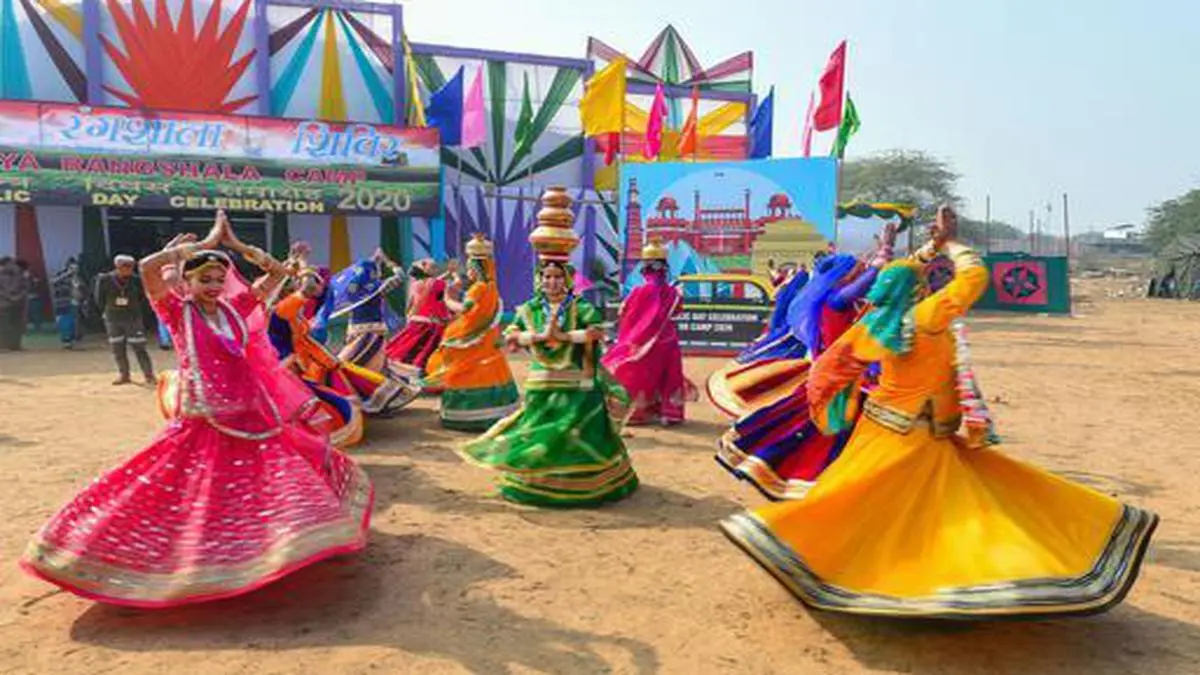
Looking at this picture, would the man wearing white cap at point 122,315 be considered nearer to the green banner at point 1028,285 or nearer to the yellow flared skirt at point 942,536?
the yellow flared skirt at point 942,536

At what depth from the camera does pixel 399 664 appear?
11.8 ft

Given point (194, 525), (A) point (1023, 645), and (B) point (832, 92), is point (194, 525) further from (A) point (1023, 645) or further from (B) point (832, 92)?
(B) point (832, 92)

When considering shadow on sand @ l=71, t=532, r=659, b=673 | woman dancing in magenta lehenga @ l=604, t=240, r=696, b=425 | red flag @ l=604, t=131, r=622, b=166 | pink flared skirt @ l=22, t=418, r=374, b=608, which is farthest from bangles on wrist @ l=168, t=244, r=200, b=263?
red flag @ l=604, t=131, r=622, b=166

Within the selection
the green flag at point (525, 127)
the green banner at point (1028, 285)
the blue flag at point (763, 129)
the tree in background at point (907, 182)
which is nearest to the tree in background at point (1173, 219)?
the tree in background at point (907, 182)

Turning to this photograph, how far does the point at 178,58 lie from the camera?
17.7 m

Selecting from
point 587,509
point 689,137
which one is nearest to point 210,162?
point 689,137

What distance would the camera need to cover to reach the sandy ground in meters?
3.64

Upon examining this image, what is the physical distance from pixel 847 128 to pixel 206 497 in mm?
16858

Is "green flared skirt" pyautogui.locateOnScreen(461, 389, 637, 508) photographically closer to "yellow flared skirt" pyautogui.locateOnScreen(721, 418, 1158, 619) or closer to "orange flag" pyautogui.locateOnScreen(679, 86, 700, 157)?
"yellow flared skirt" pyautogui.locateOnScreen(721, 418, 1158, 619)

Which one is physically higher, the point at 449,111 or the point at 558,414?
the point at 449,111

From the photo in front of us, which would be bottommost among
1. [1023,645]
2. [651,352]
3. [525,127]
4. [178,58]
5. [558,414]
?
[1023,645]

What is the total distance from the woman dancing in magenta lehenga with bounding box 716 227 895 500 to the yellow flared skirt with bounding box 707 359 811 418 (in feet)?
3.09

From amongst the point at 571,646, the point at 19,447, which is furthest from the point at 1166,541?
the point at 19,447

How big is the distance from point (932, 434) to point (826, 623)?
1.01 metres
